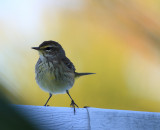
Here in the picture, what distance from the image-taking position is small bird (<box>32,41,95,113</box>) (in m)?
3.27

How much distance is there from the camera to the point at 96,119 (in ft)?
6.51

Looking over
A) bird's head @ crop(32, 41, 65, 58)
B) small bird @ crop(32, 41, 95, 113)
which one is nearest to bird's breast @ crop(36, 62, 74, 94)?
small bird @ crop(32, 41, 95, 113)

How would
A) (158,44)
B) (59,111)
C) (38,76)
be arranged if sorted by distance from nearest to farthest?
(59,111) → (38,76) → (158,44)

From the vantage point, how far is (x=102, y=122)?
1983mm

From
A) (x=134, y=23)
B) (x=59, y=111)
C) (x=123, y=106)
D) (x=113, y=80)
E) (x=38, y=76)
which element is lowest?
(x=123, y=106)

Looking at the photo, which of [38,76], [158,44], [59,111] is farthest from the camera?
[158,44]

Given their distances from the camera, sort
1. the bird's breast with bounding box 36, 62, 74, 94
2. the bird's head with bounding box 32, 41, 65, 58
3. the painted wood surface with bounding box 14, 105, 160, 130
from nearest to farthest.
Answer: the painted wood surface with bounding box 14, 105, 160, 130 → the bird's breast with bounding box 36, 62, 74, 94 → the bird's head with bounding box 32, 41, 65, 58

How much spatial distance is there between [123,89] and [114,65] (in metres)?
0.42

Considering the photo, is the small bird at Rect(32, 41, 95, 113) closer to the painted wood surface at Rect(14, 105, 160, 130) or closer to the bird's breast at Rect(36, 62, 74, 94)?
the bird's breast at Rect(36, 62, 74, 94)

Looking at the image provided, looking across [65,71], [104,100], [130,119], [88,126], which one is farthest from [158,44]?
[88,126]

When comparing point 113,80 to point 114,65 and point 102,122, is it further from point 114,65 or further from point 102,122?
point 102,122

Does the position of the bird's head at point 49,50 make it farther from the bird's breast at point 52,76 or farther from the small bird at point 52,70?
the bird's breast at point 52,76

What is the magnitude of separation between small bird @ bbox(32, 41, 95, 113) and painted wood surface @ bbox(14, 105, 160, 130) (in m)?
1.20

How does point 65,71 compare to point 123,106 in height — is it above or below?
above
